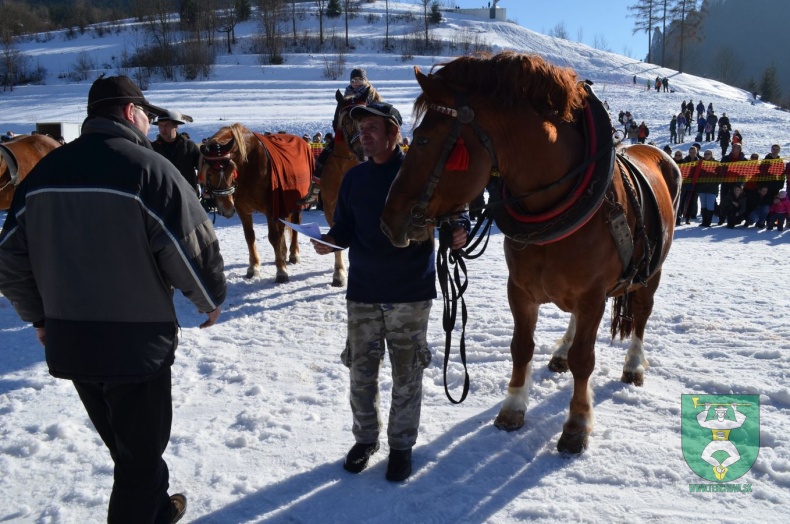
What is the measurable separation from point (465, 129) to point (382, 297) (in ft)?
3.30

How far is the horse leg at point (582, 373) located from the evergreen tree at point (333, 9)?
68.3 metres

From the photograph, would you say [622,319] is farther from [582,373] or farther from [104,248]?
[104,248]

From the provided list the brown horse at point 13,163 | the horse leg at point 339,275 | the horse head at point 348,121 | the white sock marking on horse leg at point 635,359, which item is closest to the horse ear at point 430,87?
the white sock marking on horse leg at point 635,359

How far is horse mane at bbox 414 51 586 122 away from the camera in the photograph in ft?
8.19

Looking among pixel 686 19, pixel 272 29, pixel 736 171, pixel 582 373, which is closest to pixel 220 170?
pixel 582 373

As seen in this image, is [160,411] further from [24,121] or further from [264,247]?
[24,121]

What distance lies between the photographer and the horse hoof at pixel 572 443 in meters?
3.17

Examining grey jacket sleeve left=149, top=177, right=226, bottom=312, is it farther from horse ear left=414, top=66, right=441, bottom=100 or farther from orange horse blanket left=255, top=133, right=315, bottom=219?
orange horse blanket left=255, top=133, right=315, bottom=219

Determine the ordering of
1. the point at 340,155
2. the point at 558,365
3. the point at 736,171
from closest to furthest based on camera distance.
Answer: the point at 558,365 → the point at 340,155 → the point at 736,171


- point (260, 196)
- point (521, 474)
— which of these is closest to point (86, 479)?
point (521, 474)

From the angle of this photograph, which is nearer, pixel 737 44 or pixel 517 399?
pixel 517 399

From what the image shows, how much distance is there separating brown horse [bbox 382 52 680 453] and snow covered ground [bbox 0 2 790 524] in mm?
361

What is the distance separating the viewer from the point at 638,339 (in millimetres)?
4199

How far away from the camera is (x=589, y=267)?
118 inches
